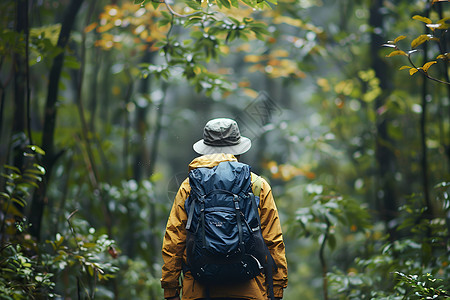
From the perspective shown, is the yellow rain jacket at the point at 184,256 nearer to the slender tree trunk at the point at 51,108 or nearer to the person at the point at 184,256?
the person at the point at 184,256

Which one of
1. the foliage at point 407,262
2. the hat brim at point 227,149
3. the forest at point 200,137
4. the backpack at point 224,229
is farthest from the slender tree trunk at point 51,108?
the foliage at point 407,262

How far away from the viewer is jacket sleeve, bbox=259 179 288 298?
8.54ft

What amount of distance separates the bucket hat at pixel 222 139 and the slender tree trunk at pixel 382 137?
125 inches

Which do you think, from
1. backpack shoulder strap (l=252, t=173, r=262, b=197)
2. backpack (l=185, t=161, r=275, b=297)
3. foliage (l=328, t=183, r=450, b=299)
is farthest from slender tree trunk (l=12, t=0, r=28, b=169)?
foliage (l=328, t=183, r=450, b=299)

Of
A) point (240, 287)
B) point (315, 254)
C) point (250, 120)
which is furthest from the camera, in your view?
point (315, 254)

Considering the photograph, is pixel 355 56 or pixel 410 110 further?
pixel 355 56

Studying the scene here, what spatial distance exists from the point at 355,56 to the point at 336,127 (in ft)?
4.31

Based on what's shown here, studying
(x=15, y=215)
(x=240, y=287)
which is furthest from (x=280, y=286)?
(x=15, y=215)

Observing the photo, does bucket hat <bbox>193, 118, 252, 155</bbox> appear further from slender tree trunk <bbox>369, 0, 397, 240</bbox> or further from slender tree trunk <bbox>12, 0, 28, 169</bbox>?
slender tree trunk <bbox>369, 0, 397, 240</bbox>

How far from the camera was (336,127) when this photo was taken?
24.3 feet

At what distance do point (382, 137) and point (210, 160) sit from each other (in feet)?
12.9

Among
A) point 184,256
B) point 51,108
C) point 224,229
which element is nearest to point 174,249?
point 184,256

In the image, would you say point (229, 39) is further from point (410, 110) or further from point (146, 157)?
point (146, 157)

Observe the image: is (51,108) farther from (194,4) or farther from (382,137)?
(382,137)
